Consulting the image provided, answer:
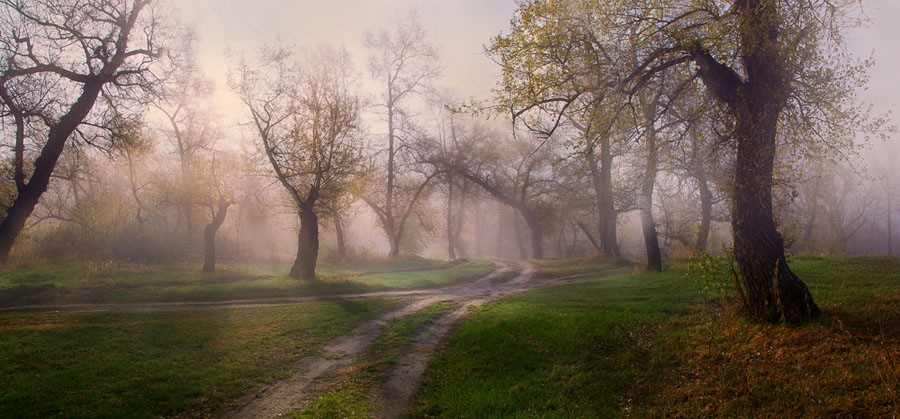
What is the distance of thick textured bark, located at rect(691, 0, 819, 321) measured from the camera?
803 centimetres

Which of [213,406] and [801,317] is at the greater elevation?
[801,317]

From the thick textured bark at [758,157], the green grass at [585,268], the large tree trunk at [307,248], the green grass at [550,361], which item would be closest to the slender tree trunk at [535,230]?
the green grass at [585,268]

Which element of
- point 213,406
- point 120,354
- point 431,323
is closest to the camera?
point 213,406

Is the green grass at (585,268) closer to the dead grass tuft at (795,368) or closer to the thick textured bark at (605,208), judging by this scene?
the thick textured bark at (605,208)

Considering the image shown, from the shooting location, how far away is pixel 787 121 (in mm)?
9164

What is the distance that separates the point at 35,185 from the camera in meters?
17.0

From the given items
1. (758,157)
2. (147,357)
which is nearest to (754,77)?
Result: (758,157)

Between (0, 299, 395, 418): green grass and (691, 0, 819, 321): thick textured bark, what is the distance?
9.66m

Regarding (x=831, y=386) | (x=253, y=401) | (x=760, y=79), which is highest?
(x=760, y=79)

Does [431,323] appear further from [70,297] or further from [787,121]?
[70,297]

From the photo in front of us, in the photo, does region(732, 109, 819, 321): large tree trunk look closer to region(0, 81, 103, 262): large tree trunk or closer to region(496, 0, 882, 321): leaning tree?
region(496, 0, 882, 321): leaning tree

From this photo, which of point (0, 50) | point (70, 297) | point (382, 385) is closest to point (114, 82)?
point (0, 50)

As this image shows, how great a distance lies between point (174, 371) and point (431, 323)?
6.59 m

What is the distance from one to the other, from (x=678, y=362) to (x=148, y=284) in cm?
1904
